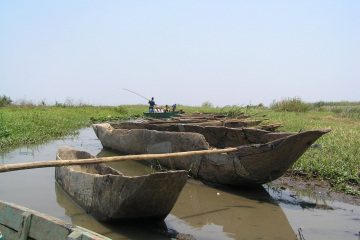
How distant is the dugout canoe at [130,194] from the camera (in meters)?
2.66

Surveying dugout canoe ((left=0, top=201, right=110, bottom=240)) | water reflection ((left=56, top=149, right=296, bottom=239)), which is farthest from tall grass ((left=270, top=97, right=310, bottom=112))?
dugout canoe ((left=0, top=201, right=110, bottom=240))

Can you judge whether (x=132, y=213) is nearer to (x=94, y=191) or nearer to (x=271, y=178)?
(x=94, y=191)

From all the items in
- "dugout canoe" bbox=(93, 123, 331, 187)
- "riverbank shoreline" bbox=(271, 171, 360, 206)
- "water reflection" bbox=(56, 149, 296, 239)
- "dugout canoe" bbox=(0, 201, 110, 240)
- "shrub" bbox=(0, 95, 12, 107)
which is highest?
"shrub" bbox=(0, 95, 12, 107)

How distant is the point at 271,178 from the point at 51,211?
2720 mm

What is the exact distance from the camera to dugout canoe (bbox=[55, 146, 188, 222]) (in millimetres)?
2658

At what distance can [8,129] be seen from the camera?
773cm

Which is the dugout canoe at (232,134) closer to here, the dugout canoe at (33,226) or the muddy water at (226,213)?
the muddy water at (226,213)

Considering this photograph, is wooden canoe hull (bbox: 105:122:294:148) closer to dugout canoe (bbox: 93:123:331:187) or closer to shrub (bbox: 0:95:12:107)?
dugout canoe (bbox: 93:123:331:187)

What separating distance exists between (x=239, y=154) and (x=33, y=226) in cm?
254

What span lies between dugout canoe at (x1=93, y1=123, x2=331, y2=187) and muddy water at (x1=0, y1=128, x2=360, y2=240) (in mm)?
239

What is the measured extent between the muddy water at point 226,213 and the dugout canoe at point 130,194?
150 mm

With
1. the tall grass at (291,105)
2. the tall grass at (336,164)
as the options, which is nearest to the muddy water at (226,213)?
the tall grass at (336,164)

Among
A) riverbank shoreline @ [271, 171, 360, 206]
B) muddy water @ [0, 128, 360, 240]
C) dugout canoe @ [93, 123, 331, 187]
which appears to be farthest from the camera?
riverbank shoreline @ [271, 171, 360, 206]

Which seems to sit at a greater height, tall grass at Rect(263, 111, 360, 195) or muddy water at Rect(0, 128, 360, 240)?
tall grass at Rect(263, 111, 360, 195)
